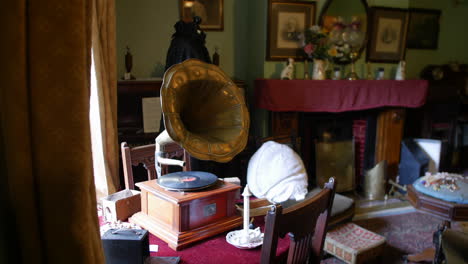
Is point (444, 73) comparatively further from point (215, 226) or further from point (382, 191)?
point (215, 226)

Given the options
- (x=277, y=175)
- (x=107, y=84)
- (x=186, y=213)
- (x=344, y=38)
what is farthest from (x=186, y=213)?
(x=344, y=38)

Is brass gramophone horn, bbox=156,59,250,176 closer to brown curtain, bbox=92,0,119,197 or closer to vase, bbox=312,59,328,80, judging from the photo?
brown curtain, bbox=92,0,119,197

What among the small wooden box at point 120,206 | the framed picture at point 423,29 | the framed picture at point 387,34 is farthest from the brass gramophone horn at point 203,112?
the framed picture at point 423,29

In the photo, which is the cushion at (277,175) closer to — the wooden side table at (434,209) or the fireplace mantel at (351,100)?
the fireplace mantel at (351,100)

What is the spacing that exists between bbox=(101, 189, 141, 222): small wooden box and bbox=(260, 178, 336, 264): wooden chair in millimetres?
686

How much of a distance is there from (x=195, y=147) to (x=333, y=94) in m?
2.19

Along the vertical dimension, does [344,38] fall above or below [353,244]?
above

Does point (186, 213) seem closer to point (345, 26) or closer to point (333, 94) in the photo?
point (333, 94)

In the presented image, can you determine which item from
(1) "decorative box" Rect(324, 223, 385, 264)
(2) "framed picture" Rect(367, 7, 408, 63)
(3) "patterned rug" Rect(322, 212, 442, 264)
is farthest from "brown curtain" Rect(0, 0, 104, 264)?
(2) "framed picture" Rect(367, 7, 408, 63)

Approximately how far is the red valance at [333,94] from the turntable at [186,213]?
1718 millimetres

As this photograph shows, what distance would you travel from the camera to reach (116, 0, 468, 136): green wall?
294 centimetres

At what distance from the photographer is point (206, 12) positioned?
3.17 m

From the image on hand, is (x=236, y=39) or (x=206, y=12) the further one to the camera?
(x=236, y=39)

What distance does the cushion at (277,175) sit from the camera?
2.50 m
